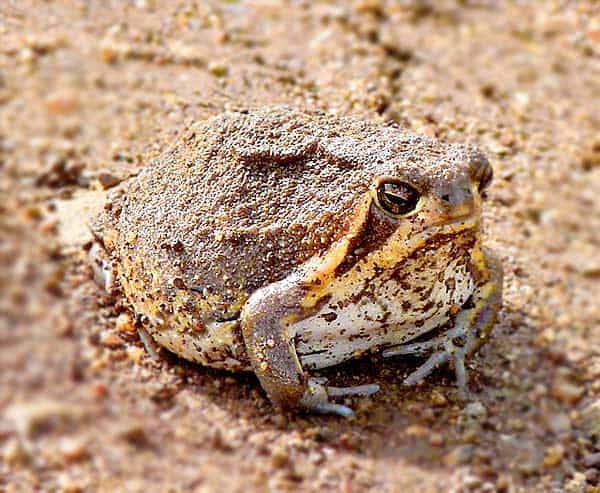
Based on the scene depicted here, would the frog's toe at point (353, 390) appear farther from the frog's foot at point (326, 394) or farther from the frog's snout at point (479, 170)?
the frog's snout at point (479, 170)

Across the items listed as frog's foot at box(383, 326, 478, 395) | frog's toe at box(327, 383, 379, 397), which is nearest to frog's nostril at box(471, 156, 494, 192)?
frog's foot at box(383, 326, 478, 395)

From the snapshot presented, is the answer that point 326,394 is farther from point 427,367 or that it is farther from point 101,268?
point 101,268

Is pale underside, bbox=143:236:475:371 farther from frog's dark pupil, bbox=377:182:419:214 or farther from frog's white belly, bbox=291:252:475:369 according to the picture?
frog's dark pupil, bbox=377:182:419:214

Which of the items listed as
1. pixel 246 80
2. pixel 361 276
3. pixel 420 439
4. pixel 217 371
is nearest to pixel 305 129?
pixel 361 276

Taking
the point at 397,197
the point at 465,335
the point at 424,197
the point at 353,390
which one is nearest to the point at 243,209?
the point at 397,197

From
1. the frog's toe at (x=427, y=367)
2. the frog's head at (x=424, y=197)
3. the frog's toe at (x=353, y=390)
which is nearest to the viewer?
the frog's head at (x=424, y=197)

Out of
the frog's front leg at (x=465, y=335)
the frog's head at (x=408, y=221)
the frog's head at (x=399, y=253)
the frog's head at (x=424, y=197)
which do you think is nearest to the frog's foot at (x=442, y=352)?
the frog's front leg at (x=465, y=335)

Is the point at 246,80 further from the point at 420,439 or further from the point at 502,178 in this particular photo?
the point at 420,439
